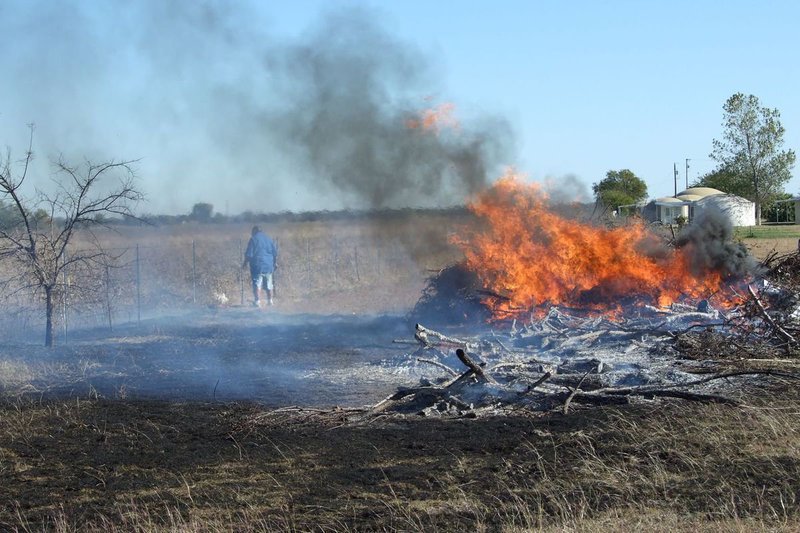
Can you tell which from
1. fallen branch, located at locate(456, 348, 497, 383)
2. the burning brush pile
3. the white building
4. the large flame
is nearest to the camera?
fallen branch, located at locate(456, 348, 497, 383)

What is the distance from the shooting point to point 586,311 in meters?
16.5

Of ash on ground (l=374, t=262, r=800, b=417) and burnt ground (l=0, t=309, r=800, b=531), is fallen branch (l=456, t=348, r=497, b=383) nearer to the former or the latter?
ash on ground (l=374, t=262, r=800, b=417)

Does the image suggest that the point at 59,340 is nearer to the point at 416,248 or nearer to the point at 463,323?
the point at 463,323

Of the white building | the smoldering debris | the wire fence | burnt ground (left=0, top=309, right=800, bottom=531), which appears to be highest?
the white building

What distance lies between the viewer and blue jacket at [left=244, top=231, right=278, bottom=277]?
21.6m

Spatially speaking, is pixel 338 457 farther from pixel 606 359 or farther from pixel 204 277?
pixel 204 277

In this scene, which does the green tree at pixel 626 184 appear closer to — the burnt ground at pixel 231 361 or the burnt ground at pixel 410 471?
the burnt ground at pixel 231 361

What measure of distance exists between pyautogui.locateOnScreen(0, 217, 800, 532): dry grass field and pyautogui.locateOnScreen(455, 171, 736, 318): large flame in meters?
4.26

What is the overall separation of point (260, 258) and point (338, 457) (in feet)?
48.2

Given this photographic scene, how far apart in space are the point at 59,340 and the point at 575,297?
36.0 feet

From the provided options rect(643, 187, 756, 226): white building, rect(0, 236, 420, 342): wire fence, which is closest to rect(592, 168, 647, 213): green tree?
rect(643, 187, 756, 226): white building

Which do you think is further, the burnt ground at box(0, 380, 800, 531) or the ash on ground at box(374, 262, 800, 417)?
the ash on ground at box(374, 262, 800, 417)

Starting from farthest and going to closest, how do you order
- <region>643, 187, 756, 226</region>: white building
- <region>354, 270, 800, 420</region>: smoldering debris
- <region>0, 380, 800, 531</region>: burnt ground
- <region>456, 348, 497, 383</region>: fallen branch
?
<region>643, 187, 756, 226</region>: white building < <region>354, 270, 800, 420</region>: smoldering debris < <region>456, 348, 497, 383</region>: fallen branch < <region>0, 380, 800, 531</region>: burnt ground

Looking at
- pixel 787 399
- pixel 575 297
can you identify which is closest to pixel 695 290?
pixel 575 297
